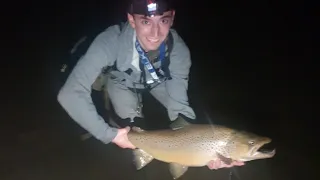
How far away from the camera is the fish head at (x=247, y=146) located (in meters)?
2.48

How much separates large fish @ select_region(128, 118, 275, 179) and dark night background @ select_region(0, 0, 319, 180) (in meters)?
0.68

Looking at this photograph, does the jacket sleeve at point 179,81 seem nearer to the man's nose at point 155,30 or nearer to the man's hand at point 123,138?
the man's nose at point 155,30

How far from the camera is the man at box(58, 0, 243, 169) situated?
247 cm

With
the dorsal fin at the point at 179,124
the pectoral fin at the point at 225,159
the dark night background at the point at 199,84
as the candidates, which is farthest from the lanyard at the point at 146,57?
the dark night background at the point at 199,84

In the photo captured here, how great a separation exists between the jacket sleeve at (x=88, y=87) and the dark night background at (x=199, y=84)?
0.80 metres

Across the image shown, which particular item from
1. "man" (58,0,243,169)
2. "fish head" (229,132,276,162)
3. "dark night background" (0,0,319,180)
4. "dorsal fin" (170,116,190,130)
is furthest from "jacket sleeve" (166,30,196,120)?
"dark night background" (0,0,319,180)

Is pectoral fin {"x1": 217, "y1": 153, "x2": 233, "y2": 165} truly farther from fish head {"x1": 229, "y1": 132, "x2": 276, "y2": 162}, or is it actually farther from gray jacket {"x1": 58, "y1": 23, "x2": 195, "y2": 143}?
gray jacket {"x1": 58, "y1": 23, "x2": 195, "y2": 143}

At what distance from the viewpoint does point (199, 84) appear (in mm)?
4621
